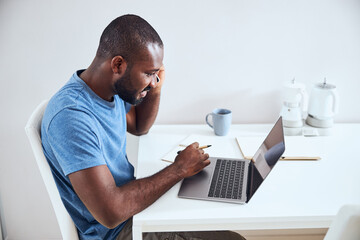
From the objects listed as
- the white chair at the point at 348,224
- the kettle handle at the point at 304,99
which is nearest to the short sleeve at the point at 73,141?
the white chair at the point at 348,224

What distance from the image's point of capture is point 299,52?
163 centimetres

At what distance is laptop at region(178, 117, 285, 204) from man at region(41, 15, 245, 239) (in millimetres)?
47

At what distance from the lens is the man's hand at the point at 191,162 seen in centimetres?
113

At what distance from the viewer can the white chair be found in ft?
2.29

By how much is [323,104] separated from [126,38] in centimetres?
95

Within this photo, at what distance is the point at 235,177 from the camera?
3.78 feet

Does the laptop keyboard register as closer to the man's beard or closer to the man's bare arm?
the man's bare arm

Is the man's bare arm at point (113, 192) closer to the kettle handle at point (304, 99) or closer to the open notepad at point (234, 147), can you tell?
the open notepad at point (234, 147)

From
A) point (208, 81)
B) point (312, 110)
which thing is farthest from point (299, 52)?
point (208, 81)

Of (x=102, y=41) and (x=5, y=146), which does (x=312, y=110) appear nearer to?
(x=102, y=41)

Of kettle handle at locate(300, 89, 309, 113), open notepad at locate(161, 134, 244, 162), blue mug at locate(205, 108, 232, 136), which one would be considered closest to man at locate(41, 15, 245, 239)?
open notepad at locate(161, 134, 244, 162)

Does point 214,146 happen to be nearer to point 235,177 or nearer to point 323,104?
point 235,177

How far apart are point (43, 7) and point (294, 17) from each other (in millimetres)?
1129

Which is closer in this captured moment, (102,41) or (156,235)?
(102,41)
